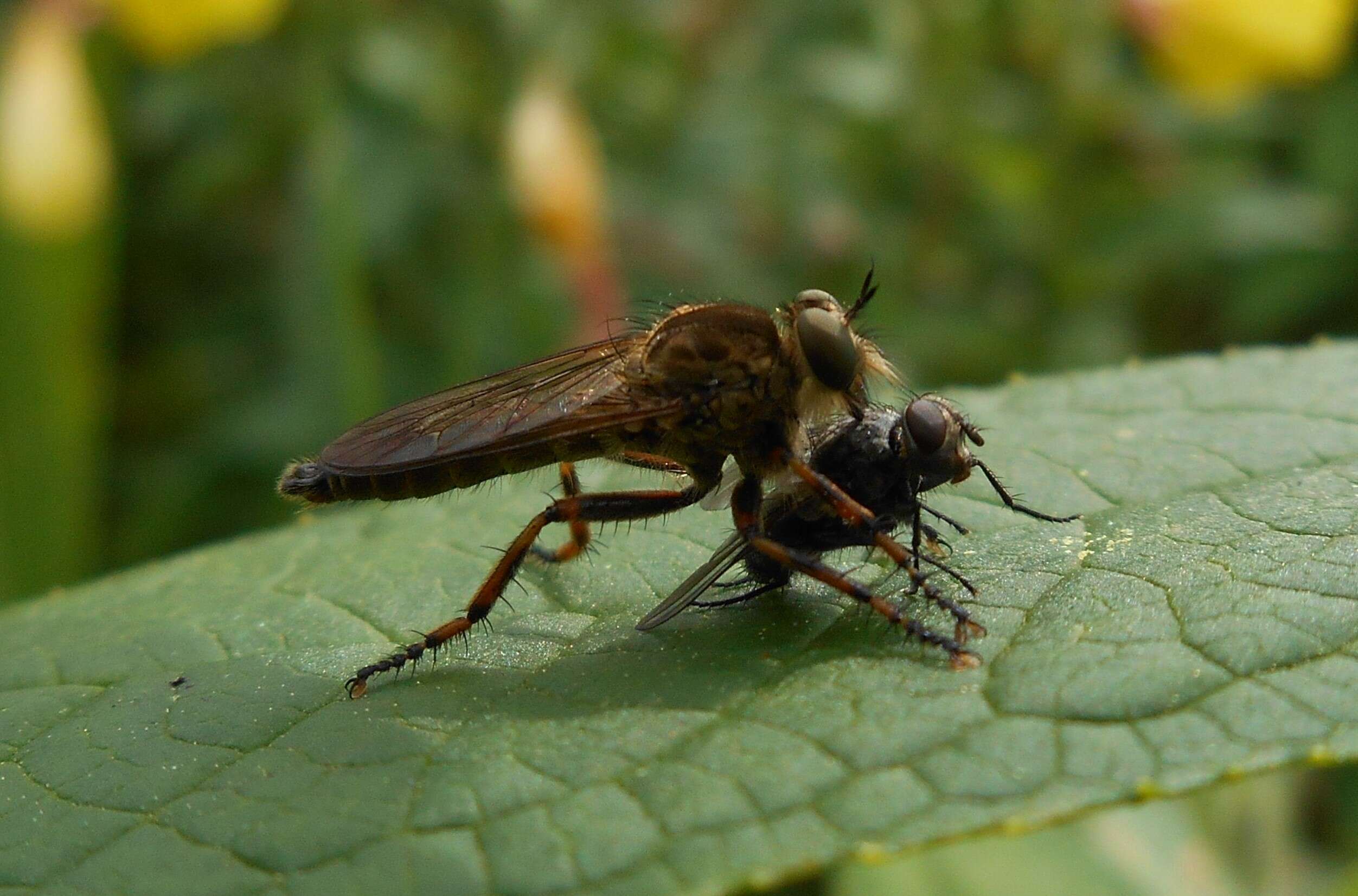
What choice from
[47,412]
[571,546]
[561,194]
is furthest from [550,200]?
[571,546]

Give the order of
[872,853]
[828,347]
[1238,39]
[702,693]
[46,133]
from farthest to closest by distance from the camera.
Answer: [1238,39], [46,133], [828,347], [702,693], [872,853]

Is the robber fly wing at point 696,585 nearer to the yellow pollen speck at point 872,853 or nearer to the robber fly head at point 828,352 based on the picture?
the robber fly head at point 828,352

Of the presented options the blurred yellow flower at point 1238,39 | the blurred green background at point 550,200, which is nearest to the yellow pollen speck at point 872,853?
the blurred green background at point 550,200

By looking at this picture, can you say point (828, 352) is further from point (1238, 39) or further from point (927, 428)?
point (1238, 39)

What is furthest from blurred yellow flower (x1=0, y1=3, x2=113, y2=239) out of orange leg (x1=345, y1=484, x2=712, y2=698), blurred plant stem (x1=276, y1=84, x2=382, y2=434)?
orange leg (x1=345, y1=484, x2=712, y2=698)

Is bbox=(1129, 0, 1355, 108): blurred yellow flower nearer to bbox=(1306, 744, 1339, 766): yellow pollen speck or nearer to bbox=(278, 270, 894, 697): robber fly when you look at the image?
bbox=(278, 270, 894, 697): robber fly

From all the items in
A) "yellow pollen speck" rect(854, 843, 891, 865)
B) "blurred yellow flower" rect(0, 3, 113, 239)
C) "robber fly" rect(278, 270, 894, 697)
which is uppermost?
"blurred yellow flower" rect(0, 3, 113, 239)

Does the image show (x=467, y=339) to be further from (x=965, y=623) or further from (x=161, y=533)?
(x=965, y=623)
